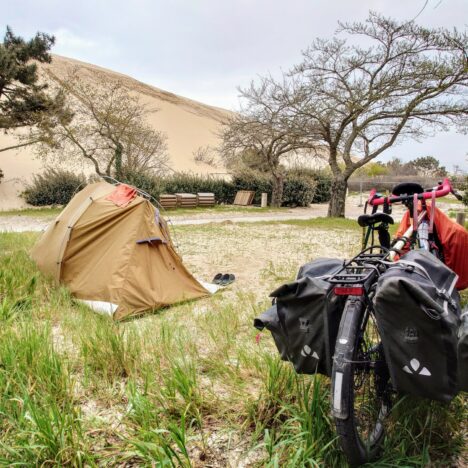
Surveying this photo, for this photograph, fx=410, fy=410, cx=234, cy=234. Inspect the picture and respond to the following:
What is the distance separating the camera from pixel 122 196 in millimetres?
5676

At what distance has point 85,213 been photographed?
221 inches

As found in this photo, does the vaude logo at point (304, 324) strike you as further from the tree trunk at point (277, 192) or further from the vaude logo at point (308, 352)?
the tree trunk at point (277, 192)

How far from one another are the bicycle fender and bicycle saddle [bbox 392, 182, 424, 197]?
136 cm

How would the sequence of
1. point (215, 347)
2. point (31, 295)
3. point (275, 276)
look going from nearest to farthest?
1. point (215, 347)
2. point (31, 295)
3. point (275, 276)

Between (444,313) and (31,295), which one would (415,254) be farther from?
(31,295)

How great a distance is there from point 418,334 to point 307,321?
457 mm

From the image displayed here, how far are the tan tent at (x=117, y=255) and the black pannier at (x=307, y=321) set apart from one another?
3436 mm

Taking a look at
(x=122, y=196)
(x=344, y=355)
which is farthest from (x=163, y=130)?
(x=344, y=355)

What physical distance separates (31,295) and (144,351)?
7.69 ft

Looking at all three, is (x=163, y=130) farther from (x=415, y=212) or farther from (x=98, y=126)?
(x=415, y=212)

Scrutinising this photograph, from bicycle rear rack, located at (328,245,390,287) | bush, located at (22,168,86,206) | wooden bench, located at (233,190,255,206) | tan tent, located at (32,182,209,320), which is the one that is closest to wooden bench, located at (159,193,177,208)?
bush, located at (22,168,86,206)

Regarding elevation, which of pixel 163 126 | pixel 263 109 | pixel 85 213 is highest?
pixel 163 126

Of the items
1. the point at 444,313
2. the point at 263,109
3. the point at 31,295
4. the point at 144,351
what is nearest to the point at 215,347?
the point at 144,351

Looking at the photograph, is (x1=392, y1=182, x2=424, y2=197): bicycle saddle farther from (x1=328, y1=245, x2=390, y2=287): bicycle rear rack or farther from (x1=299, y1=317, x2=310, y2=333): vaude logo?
(x1=299, y1=317, x2=310, y2=333): vaude logo
